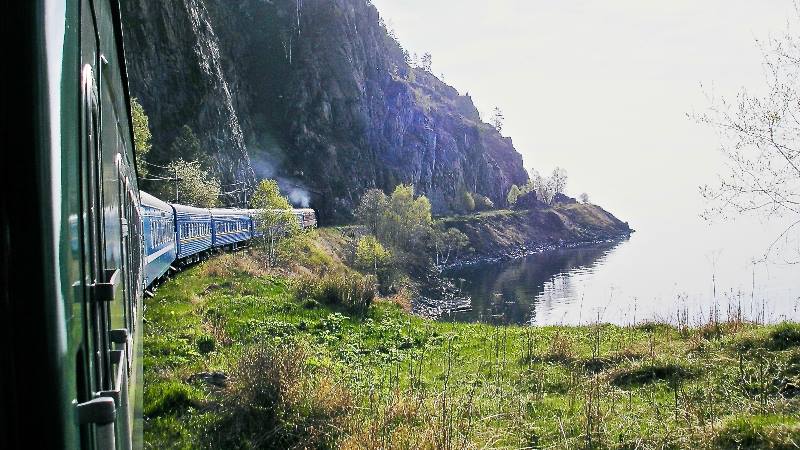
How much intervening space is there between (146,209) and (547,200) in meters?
141

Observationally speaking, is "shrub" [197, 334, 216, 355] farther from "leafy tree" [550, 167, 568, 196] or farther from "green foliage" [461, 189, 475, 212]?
"leafy tree" [550, 167, 568, 196]

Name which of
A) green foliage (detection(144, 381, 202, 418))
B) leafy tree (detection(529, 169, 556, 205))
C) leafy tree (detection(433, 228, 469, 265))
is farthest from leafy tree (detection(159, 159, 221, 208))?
leafy tree (detection(529, 169, 556, 205))

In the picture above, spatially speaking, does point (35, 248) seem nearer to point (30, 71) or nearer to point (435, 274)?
point (30, 71)

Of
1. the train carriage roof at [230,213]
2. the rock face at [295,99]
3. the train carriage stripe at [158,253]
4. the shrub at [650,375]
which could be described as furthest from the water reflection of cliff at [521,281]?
the rock face at [295,99]

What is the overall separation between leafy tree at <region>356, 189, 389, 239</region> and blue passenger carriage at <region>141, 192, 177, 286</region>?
44156 millimetres

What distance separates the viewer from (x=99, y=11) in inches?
101

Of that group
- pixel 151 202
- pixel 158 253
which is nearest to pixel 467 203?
pixel 158 253

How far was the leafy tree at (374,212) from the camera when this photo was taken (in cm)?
6246

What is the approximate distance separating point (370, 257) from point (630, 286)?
26.2 metres

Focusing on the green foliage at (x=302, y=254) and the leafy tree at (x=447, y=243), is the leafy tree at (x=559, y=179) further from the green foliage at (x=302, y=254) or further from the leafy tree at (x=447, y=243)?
the green foliage at (x=302, y=254)

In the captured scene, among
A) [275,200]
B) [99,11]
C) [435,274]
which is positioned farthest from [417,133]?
[99,11]

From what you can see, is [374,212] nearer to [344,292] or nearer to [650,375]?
[344,292]

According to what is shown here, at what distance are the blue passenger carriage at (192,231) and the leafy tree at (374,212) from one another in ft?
121

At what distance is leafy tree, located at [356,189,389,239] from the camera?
62456mm
